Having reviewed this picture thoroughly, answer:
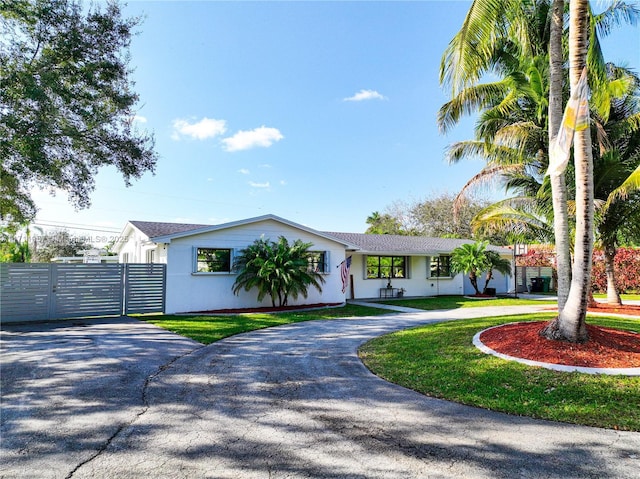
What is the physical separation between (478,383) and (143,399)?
4.29 metres

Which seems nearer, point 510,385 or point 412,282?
point 510,385

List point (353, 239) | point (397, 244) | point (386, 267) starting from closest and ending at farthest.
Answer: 1. point (386, 267)
2. point (353, 239)
3. point (397, 244)

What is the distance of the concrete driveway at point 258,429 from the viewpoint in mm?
2990

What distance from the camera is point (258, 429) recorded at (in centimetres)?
372

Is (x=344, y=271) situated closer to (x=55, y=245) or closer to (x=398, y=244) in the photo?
(x=398, y=244)

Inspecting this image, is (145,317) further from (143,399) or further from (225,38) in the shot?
(225,38)

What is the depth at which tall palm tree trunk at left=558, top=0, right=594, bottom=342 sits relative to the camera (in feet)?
19.0

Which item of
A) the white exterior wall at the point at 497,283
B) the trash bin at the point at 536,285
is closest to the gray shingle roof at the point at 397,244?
the white exterior wall at the point at 497,283

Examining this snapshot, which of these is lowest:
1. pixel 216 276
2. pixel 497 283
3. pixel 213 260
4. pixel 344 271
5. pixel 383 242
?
pixel 497 283

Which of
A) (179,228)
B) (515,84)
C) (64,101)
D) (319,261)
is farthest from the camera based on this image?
(319,261)

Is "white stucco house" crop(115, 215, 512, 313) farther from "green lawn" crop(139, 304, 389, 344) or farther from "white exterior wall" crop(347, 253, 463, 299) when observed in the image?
"green lawn" crop(139, 304, 389, 344)

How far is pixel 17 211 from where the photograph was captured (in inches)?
430

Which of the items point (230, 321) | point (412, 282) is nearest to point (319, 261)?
point (230, 321)

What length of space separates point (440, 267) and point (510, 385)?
55.0 feet
